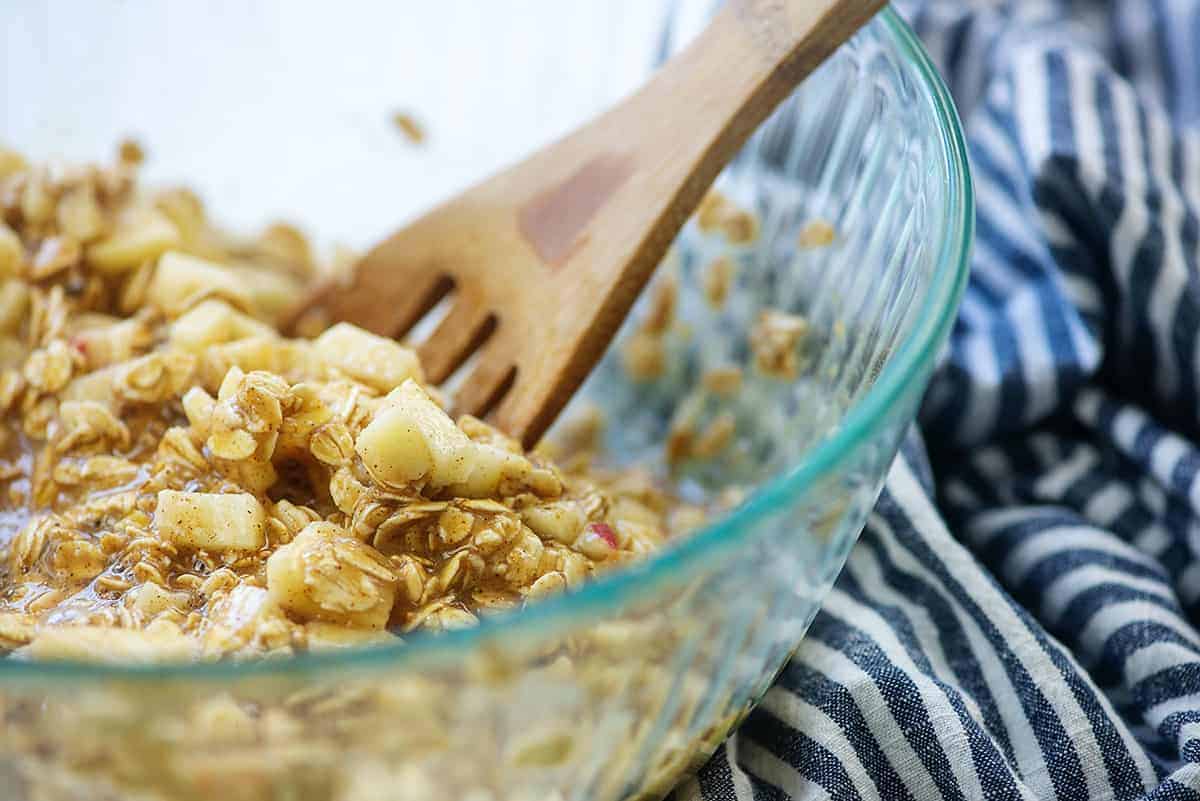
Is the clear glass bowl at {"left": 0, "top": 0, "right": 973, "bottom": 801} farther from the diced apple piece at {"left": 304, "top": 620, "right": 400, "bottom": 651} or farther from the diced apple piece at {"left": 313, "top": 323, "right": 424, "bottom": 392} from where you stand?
the diced apple piece at {"left": 313, "top": 323, "right": 424, "bottom": 392}

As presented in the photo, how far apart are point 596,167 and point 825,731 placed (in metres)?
0.46

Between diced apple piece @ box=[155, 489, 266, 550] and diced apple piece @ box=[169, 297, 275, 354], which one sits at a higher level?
diced apple piece @ box=[169, 297, 275, 354]

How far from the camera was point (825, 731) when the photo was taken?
841 millimetres

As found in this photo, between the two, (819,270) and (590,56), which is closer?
(819,270)

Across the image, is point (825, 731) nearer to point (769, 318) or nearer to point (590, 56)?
point (769, 318)

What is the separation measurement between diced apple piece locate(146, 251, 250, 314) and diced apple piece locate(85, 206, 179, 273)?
0.10ft

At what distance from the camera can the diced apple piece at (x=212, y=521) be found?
79cm

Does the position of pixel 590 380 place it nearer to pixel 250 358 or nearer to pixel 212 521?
pixel 250 358

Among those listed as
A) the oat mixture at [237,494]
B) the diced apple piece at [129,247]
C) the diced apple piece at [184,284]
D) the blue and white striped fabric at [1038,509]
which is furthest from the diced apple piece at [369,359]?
the blue and white striped fabric at [1038,509]

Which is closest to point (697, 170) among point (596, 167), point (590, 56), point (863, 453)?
point (596, 167)

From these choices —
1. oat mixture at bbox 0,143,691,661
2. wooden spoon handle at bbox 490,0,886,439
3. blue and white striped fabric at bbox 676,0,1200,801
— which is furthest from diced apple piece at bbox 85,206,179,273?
blue and white striped fabric at bbox 676,0,1200,801

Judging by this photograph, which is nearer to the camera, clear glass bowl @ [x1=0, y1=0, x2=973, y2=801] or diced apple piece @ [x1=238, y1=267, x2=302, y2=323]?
clear glass bowl @ [x1=0, y1=0, x2=973, y2=801]

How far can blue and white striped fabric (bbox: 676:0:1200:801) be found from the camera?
85cm

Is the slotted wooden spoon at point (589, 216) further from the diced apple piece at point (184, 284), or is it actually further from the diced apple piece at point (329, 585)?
the diced apple piece at point (329, 585)
